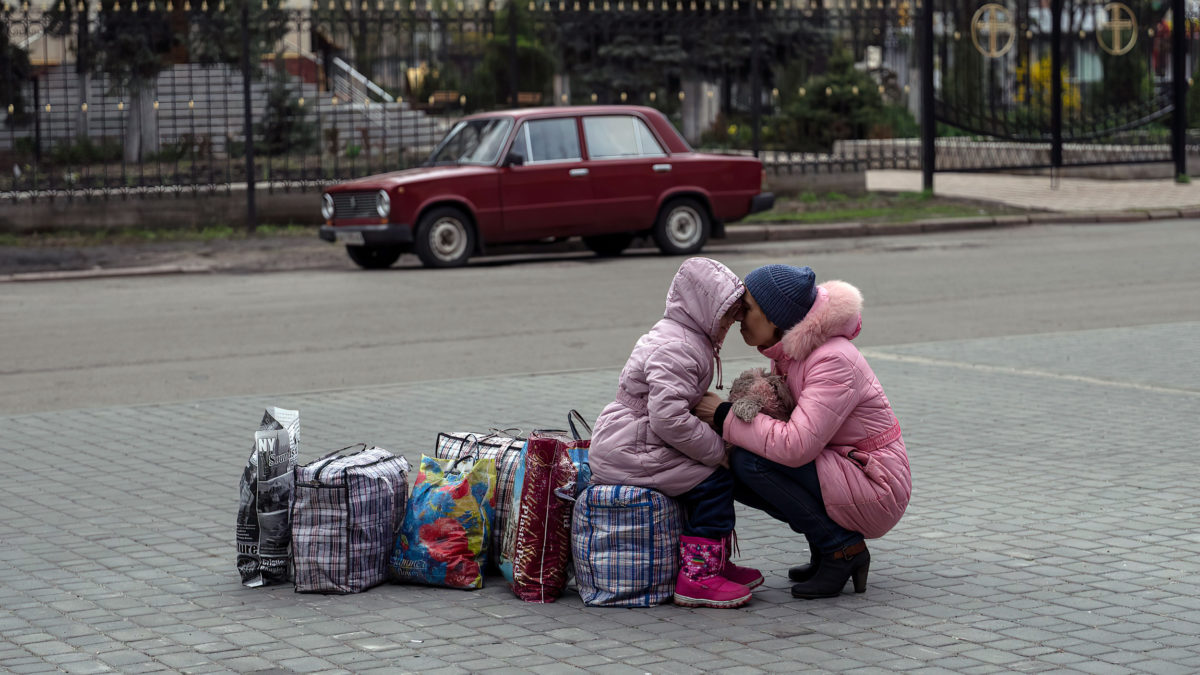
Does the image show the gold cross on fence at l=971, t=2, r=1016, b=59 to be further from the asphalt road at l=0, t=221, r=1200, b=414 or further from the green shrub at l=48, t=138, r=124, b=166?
the green shrub at l=48, t=138, r=124, b=166

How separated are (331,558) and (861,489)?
1770 mm

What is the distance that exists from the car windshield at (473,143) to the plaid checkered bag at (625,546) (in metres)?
12.8

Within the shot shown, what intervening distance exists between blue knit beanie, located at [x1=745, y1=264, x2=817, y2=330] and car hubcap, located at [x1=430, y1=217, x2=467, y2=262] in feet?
40.8

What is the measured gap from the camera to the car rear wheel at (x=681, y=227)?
729 inches

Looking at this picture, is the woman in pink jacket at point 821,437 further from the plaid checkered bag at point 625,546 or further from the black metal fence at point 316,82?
the black metal fence at point 316,82

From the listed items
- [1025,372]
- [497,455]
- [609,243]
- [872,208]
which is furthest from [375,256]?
[497,455]

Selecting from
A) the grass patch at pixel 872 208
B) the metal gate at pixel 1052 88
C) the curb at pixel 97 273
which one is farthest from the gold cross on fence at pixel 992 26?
the curb at pixel 97 273

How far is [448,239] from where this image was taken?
17547 mm

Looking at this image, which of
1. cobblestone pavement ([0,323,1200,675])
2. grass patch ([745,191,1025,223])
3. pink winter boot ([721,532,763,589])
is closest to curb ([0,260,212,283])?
grass patch ([745,191,1025,223])

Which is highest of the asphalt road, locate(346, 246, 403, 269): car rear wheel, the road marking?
locate(346, 246, 403, 269): car rear wheel

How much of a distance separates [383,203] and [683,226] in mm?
3607

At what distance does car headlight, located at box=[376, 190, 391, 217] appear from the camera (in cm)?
1714

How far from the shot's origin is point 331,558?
5.39 metres

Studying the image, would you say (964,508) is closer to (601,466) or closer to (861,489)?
(861,489)
